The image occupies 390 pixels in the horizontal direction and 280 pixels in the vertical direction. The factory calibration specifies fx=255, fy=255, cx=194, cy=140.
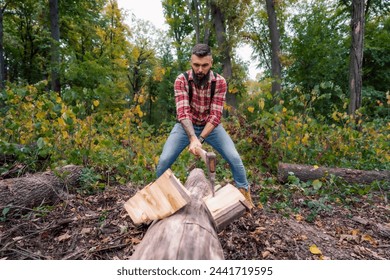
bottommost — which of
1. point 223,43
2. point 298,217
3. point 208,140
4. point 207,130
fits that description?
point 298,217

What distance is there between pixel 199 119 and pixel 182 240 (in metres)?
1.91

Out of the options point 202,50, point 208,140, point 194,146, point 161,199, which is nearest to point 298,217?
point 208,140

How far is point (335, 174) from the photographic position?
4.53 metres

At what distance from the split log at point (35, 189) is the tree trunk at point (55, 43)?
7.52 meters

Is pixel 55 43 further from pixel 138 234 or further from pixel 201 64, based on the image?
pixel 138 234

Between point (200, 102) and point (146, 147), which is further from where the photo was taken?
point (146, 147)

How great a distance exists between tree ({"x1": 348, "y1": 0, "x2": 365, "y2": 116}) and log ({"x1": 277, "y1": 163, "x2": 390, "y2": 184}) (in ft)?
8.27

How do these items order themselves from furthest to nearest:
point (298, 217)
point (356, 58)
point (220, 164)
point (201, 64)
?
point (356, 58), point (220, 164), point (298, 217), point (201, 64)

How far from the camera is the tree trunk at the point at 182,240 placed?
1353mm

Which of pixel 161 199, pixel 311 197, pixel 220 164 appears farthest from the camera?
pixel 220 164

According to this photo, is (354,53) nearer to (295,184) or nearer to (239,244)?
(295,184)

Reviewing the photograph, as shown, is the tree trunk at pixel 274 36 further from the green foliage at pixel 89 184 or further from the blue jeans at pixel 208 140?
the green foliage at pixel 89 184

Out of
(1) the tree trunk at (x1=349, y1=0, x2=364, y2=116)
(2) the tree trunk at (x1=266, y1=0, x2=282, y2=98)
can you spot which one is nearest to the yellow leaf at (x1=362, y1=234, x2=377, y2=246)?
(1) the tree trunk at (x1=349, y1=0, x2=364, y2=116)

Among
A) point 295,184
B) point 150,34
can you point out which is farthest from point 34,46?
point 295,184
